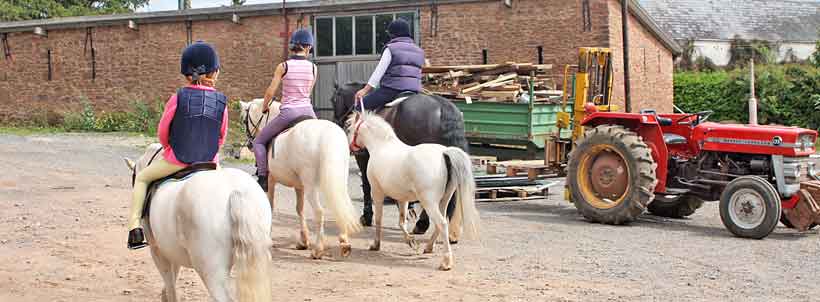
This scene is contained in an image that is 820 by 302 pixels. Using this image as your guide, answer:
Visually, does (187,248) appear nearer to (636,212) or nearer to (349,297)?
(349,297)

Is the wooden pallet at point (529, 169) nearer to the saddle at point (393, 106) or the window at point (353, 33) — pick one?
the saddle at point (393, 106)

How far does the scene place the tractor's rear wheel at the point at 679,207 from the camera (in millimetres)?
12594

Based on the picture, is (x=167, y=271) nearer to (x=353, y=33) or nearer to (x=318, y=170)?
(x=318, y=170)

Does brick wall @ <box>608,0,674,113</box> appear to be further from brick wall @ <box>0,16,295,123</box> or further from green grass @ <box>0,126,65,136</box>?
green grass @ <box>0,126,65,136</box>

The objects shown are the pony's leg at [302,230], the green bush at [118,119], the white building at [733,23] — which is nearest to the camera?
the pony's leg at [302,230]

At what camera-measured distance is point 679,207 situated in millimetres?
12672

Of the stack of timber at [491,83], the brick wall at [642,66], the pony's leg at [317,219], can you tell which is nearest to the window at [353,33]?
the brick wall at [642,66]

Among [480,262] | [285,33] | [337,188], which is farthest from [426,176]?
[285,33]

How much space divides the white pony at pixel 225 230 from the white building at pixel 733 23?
4181 centimetres

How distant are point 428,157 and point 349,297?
1915 mm

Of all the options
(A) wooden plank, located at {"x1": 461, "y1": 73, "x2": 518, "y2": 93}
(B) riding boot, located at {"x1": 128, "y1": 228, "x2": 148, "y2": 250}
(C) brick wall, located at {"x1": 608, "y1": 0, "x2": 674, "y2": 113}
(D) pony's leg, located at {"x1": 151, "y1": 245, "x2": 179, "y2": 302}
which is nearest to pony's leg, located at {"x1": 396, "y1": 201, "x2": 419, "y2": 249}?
(D) pony's leg, located at {"x1": 151, "y1": 245, "x2": 179, "y2": 302}

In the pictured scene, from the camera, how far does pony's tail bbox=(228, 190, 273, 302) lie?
16.7 ft

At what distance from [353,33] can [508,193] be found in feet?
40.7

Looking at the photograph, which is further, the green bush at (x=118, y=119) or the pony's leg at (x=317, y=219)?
the green bush at (x=118, y=119)
